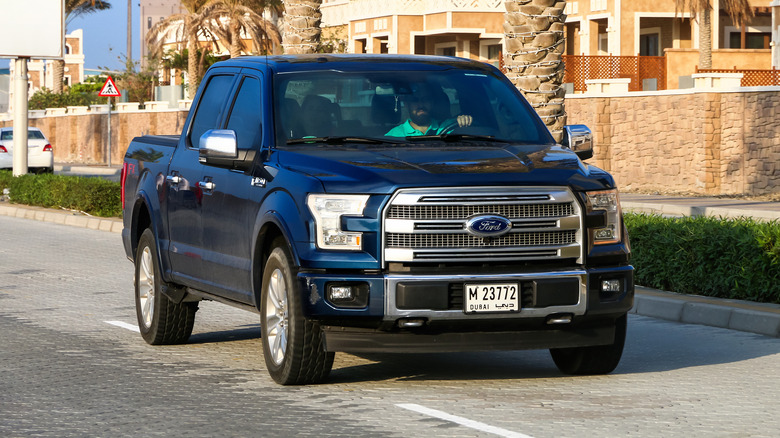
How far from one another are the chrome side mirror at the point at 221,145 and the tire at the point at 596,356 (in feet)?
7.97

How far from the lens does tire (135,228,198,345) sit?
9859 millimetres

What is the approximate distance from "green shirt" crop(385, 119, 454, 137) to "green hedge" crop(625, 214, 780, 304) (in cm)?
371

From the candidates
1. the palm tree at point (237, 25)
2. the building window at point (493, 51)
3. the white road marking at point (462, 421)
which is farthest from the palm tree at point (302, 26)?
Result: the building window at point (493, 51)

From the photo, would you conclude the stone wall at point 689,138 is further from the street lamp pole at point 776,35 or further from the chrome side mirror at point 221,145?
the chrome side mirror at point 221,145

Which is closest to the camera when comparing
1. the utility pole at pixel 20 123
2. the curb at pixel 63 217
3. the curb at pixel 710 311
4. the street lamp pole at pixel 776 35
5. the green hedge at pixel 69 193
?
the curb at pixel 710 311

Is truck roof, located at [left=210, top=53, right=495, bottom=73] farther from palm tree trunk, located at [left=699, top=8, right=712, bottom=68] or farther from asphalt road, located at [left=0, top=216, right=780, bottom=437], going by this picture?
palm tree trunk, located at [left=699, top=8, right=712, bottom=68]

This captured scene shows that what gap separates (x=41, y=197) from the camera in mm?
26219

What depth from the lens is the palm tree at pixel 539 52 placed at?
16188 mm

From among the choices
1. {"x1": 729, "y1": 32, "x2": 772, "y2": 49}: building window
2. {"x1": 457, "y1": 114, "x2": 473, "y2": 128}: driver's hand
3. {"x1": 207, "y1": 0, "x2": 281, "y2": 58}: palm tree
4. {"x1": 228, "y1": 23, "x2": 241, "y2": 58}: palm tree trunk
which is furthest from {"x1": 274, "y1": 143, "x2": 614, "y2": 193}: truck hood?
{"x1": 228, "y1": 23, "x2": 241, "y2": 58}: palm tree trunk

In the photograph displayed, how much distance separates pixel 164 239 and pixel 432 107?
7.95 ft

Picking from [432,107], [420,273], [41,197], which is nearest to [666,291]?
[432,107]

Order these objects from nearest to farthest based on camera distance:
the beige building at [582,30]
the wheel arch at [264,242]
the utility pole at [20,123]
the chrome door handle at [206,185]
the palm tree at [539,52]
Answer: the wheel arch at [264,242], the chrome door handle at [206,185], the palm tree at [539,52], the utility pole at [20,123], the beige building at [582,30]

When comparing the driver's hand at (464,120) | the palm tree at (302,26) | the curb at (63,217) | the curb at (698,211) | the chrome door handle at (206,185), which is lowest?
the curb at (63,217)

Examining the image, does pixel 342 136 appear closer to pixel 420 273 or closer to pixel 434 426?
pixel 420 273
